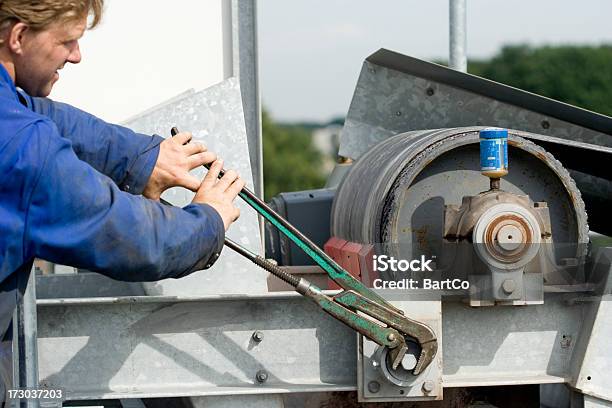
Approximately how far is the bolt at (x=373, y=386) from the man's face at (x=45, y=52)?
3.88ft

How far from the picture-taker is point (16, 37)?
2.13 meters

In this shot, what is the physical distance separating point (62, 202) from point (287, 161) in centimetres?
4645

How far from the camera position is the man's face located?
2162mm

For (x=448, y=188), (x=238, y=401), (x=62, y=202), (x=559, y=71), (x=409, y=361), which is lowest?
(x=238, y=401)

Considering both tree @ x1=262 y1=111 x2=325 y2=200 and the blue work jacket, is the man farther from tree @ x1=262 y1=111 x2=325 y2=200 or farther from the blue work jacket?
tree @ x1=262 y1=111 x2=325 y2=200

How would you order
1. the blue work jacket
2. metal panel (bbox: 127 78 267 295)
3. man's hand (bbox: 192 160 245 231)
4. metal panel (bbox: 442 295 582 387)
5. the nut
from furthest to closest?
metal panel (bbox: 127 78 267 295) < metal panel (bbox: 442 295 582 387) < the nut < man's hand (bbox: 192 160 245 231) < the blue work jacket

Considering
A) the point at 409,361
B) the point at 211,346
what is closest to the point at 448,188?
the point at 409,361

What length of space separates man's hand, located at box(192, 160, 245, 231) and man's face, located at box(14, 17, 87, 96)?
0.42 m

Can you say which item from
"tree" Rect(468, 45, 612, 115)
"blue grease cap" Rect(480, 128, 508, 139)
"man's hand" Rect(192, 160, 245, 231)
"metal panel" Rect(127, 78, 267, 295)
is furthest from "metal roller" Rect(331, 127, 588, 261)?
"tree" Rect(468, 45, 612, 115)

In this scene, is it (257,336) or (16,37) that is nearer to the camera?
(16,37)

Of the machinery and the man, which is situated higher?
the man

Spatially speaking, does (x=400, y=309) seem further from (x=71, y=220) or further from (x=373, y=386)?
(x=71, y=220)

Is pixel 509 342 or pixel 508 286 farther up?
pixel 508 286

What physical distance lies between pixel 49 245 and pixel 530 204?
4.54 feet
